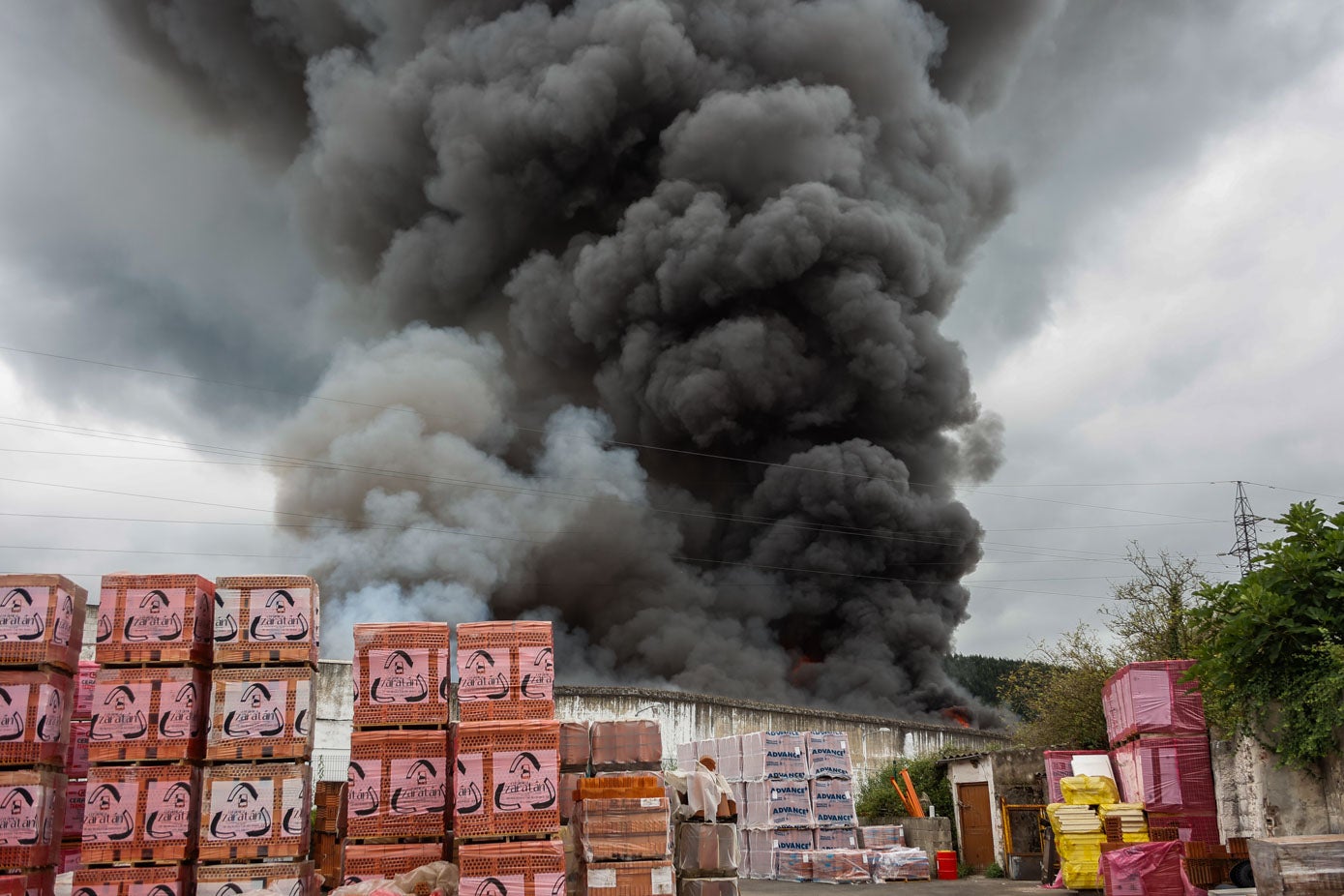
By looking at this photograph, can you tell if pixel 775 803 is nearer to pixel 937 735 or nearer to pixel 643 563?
pixel 937 735

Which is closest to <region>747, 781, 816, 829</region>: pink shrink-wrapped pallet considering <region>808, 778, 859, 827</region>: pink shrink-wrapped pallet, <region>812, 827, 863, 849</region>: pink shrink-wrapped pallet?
<region>808, 778, 859, 827</region>: pink shrink-wrapped pallet

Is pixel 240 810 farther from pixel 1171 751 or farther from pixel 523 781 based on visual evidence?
pixel 1171 751

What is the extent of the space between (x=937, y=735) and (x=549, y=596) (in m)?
16.9

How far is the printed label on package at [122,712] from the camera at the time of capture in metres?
10.3

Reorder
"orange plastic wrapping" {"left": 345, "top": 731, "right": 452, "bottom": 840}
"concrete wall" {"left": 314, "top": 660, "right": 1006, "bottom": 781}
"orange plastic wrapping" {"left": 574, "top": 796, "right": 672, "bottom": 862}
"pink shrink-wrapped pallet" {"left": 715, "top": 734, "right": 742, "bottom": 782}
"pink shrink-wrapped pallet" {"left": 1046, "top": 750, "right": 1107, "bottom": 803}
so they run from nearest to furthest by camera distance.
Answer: "orange plastic wrapping" {"left": 345, "top": 731, "right": 452, "bottom": 840} → "orange plastic wrapping" {"left": 574, "top": 796, "right": 672, "bottom": 862} → "pink shrink-wrapped pallet" {"left": 1046, "top": 750, "right": 1107, "bottom": 803} → "pink shrink-wrapped pallet" {"left": 715, "top": 734, "right": 742, "bottom": 782} → "concrete wall" {"left": 314, "top": 660, "right": 1006, "bottom": 781}

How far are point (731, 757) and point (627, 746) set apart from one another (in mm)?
13097

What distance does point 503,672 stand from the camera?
421 inches

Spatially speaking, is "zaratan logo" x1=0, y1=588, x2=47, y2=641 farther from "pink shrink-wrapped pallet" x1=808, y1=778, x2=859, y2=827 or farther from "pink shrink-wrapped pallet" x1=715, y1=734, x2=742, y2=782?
"pink shrink-wrapped pallet" x1=715, y1=734, x2=742, y2=782

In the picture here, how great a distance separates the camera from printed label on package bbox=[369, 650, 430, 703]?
10695 mm

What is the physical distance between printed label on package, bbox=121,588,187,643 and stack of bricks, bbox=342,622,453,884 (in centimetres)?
182

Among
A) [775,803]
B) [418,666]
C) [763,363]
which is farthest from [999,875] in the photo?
[763,363]

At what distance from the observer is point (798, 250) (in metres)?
40.3

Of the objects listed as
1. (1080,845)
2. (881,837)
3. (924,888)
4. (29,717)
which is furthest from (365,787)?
(881,837)

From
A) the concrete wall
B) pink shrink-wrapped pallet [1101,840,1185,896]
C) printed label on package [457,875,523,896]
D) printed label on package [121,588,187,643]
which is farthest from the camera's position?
the concrete wall
